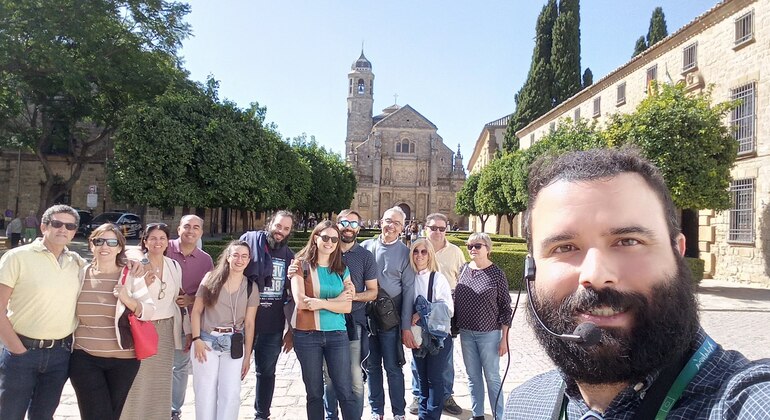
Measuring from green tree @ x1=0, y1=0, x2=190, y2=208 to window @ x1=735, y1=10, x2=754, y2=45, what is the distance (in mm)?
21615

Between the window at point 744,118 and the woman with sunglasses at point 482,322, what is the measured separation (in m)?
14.0

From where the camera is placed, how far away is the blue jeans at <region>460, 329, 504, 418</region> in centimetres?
450

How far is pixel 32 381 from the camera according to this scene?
325cm

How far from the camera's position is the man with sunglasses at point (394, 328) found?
14.9ft

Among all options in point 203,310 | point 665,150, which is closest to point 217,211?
point 665,150

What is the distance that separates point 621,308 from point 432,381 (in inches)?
148

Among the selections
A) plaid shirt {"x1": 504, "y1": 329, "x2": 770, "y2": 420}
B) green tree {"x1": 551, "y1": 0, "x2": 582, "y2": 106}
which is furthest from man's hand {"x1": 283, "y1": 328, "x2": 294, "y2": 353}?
green tree {"x1": 551, "y1": 0, "x2": 582, "y2": 106}

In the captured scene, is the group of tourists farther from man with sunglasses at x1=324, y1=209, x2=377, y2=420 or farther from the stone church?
the stone church

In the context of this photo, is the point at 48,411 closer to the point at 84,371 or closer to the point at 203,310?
the point at 84,371

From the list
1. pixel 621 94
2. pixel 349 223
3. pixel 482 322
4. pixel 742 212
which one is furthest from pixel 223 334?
pixel 621 94

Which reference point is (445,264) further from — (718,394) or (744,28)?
(744,28)

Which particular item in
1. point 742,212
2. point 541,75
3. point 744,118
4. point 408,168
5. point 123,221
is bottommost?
point 123,221

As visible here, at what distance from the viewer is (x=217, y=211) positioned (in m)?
39.5

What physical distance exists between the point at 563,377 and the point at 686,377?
27 centimetres
